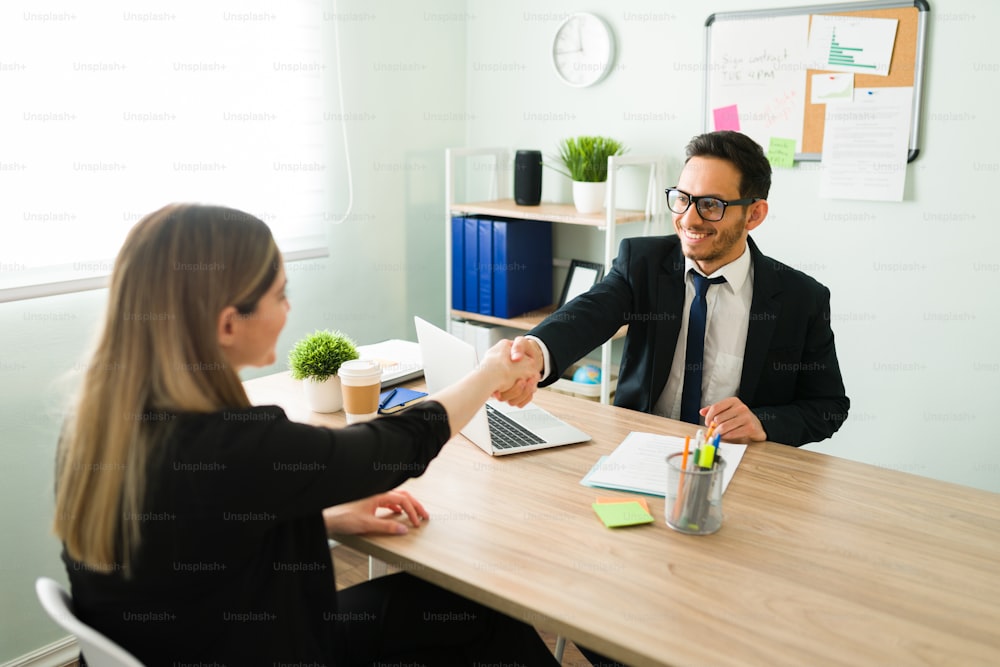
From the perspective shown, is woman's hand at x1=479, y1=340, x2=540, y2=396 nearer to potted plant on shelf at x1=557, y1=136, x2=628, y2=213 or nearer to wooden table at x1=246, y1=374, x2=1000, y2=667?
wooden table at x1=246, y1=374, x2=1000, y2=667

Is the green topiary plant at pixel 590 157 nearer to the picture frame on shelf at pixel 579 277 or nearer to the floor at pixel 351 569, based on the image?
the picture frame on shelf at pixel 579 277

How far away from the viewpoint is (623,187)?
327 centimetres

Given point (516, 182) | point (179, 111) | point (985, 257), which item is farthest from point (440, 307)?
point (985, 257)

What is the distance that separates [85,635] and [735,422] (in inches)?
50.2

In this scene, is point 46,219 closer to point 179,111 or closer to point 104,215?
point 104,215

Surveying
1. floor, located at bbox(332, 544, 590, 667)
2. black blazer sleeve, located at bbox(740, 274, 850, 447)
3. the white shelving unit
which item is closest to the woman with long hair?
black blazer sleeve, located at bbox(740, 274, 850, 447)

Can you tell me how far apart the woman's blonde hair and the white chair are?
0.05 m

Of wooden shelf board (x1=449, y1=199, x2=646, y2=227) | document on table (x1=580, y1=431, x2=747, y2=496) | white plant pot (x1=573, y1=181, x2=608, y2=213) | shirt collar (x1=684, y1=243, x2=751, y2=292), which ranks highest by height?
white plant pot (x1=573, y1=181, x2=608, y2=213)

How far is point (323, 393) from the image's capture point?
1926 mm

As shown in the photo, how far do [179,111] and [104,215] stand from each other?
15.9 inches

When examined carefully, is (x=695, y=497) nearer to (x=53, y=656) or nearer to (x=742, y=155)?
(x=742, y=155)

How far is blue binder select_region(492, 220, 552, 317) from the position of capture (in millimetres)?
3238

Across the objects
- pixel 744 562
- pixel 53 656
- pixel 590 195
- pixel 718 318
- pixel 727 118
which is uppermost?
pixel 727 118

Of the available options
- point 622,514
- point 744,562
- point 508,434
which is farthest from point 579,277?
point 744,562
